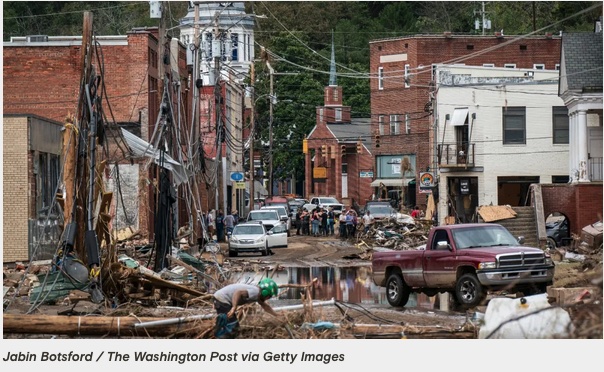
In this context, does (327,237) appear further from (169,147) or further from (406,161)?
(169,147)

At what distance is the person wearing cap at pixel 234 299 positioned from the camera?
1866cm

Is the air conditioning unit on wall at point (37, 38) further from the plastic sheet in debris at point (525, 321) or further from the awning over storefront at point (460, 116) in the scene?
the plastic sheet in debris at point (525, 321)

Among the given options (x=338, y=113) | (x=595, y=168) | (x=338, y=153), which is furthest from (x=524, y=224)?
(x=338, y=113)

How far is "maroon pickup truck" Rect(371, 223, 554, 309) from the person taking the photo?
2559 centimetres

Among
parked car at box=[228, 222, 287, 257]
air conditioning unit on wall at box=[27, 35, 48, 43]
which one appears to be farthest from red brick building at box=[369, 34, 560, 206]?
parked car at box=[228, 222, 287, 257]

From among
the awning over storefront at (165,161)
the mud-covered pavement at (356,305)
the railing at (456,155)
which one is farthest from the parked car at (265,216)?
the awning over storefront at (165,161)

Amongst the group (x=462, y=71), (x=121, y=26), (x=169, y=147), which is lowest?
(x=169, y=147)

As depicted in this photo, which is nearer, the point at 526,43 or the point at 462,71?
the point at 462,71

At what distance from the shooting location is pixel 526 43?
273 feet

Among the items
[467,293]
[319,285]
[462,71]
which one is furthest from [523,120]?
[467,293]

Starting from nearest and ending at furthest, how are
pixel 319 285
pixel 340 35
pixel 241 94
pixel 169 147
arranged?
1. pixel 319 285
2. pixel 169 147
3. pixel 241 94
4. pixel 340 35

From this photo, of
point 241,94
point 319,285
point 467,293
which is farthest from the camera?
point 241,94

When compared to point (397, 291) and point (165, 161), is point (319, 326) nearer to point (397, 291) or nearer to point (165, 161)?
point (397, 291)

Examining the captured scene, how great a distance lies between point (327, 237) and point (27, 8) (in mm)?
48663
